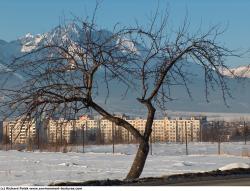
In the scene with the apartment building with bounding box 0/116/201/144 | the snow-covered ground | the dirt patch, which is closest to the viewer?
the dirt patch

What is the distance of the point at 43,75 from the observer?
56.2 ft

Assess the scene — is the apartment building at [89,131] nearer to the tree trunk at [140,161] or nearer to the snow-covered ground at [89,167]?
the snow-covered ground at [89,167]

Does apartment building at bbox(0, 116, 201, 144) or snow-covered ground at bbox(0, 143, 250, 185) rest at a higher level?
apartment building at bbox(0, 116, 201, 144)

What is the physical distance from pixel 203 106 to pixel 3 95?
16858 centimetres

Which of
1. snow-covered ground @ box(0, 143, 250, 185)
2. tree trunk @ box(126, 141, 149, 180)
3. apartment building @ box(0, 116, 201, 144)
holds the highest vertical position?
apartment building @ box(0, 116, 201, 144)

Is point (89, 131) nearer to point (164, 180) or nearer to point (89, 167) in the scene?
point (89, 167)

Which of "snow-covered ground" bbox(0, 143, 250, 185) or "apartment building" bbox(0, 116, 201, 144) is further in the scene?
"snow-covered ground" bbox(0, 143, 250, 185)

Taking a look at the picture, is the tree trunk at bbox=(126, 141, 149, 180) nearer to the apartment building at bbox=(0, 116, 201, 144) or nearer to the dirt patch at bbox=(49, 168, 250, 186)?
the dirt patch at bbox=(49, 168, 250, 186)

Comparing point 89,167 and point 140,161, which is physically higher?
point 140,161

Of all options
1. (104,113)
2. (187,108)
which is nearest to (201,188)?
(104,113)

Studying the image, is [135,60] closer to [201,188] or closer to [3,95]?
[3,95]

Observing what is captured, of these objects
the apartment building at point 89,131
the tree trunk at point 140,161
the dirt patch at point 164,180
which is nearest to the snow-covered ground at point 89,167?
the apartment building at point 89,131

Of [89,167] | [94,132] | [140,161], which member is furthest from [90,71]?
[94,132]

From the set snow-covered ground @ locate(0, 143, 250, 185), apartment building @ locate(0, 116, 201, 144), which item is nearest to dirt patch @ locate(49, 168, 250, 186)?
apartment building @ locate(0, 116, 201, 144)
